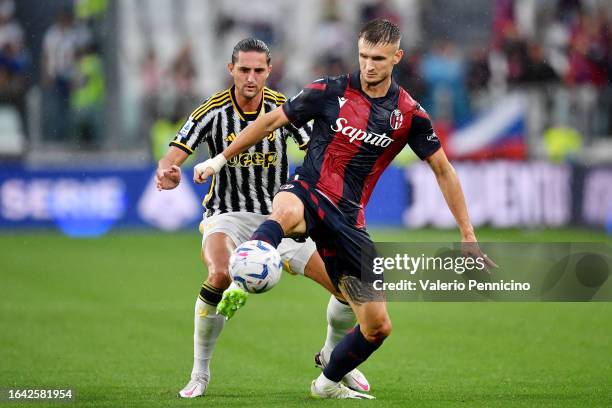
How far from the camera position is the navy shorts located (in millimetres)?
6719

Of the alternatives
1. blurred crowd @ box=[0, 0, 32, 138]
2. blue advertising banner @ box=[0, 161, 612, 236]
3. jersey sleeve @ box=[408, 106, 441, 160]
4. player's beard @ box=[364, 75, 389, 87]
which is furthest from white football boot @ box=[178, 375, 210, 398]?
blurred crowd @ box=[0, 0, 32, 138]

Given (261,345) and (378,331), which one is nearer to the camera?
(378,331)

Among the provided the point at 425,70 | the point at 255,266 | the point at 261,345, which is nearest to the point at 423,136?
the point at 255,266

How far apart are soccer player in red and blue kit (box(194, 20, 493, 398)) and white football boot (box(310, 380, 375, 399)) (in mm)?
321

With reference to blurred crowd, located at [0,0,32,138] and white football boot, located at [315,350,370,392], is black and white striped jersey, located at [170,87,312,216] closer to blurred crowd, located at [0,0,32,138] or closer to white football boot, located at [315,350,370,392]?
white football boot, located at [315,350,370,392]

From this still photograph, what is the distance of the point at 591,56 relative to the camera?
67.5 feet

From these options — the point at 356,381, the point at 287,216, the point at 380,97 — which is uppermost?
the point at 380,97

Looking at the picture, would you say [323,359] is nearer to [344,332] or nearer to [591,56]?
[344,332]

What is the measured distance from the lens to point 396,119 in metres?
6.84

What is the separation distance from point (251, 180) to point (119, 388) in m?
1.69

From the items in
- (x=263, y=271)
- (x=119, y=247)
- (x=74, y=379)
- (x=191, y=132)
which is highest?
(x=191, y=132)

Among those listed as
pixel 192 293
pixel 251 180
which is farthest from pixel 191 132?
pixel 192 293

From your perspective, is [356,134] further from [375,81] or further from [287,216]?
[287,216]

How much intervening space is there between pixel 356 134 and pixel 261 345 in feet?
10.9
